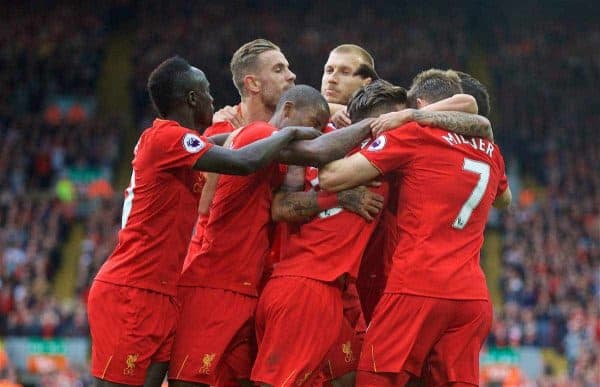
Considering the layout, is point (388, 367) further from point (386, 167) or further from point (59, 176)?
point (59, 176)

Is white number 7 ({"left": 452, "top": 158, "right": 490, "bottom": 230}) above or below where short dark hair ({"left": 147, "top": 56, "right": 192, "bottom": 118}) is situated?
below

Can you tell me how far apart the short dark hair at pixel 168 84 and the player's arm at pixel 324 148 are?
760mm

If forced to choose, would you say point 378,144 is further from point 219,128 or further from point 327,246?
point 219,128

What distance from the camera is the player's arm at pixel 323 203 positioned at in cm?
582

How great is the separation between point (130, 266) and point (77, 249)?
14950 millimetres

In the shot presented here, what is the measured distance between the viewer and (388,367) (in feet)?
18.3

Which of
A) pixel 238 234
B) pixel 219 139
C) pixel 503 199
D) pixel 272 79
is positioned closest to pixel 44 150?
pixel 272 79

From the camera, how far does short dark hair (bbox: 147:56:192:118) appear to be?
597 cm

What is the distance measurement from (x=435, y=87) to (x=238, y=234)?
60.5 inches

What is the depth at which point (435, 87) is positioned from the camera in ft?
20.6

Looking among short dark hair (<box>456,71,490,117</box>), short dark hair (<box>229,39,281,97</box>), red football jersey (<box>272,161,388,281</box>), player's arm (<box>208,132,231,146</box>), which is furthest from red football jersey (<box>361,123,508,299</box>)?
short dark hair (<box>229,39,281,97</box>)

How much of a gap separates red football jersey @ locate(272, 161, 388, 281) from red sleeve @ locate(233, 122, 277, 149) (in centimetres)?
57

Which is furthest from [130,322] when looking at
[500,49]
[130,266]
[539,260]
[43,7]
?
[43,7]

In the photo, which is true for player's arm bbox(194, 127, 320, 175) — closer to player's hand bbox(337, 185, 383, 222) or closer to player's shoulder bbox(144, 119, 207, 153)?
player's shoulder bbox(144, 119, 207, 153)
